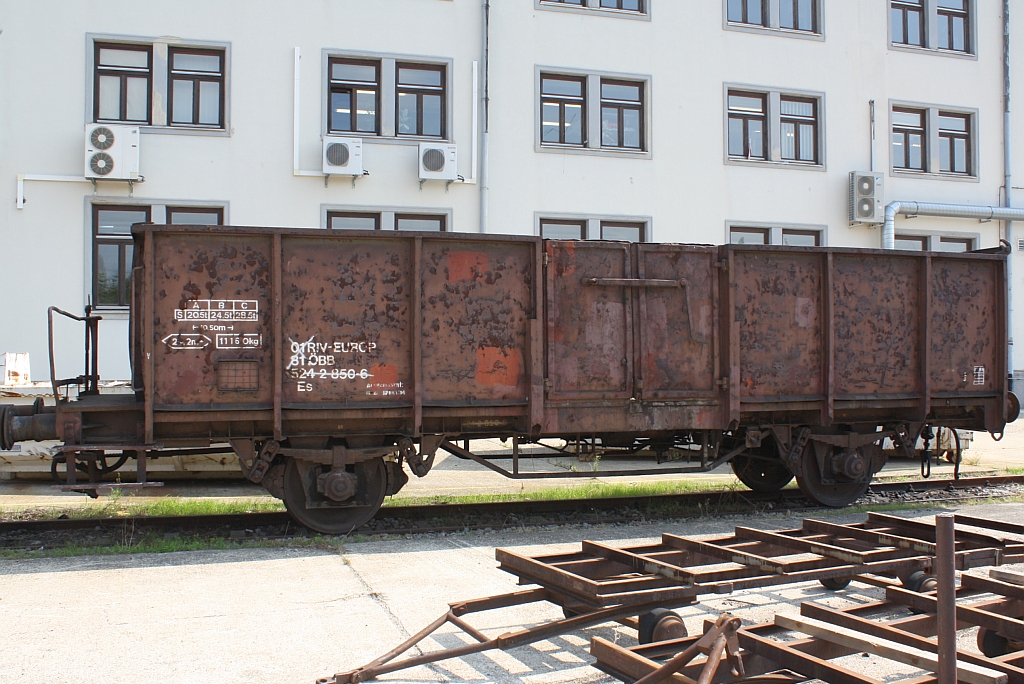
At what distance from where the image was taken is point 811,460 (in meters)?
9.77

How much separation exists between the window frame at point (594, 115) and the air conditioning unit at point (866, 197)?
16.0 feet

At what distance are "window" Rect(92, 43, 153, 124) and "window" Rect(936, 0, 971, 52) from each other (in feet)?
58.7

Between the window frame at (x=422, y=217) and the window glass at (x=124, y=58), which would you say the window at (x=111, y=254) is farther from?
the window frame at (x=422, y=217)

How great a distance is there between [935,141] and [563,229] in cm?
957

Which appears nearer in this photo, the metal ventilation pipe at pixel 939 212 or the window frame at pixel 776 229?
the window frame at pixel 776 229

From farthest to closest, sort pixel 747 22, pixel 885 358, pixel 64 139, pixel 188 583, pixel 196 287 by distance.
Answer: pixel 747 22 → pixel 64 139 → pixel 885 358 → pixel 196 287 → pixel 188 583

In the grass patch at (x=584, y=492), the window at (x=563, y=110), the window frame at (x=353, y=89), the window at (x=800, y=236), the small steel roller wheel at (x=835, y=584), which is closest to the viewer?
the small steel roller wheel at (x=835, y=584)

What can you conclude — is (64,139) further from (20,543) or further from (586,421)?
(586,421)

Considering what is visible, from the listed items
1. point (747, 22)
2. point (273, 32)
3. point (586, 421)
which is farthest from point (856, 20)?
point (586, 421)

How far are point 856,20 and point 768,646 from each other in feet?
63.9

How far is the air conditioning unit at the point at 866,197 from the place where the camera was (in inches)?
759

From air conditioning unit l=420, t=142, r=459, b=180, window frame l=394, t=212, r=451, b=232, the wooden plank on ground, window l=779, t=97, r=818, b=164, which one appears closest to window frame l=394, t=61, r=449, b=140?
air conditioning unit l=420, t=142, r=459, b=180

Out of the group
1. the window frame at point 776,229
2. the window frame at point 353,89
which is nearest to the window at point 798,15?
the window frame at point 776,229

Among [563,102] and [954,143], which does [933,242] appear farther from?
[563,102]
